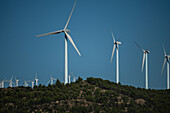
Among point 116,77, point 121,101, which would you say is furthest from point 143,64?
point 121,101

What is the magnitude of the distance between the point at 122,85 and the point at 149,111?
19.7 metres

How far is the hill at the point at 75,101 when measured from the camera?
3503 cm

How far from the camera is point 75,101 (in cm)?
3900

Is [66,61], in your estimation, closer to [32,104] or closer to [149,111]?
[32,104]

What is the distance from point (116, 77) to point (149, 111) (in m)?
24.3

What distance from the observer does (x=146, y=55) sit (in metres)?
78.8

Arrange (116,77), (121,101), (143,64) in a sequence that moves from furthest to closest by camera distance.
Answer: (143,64) < (116,77) < (121,101)

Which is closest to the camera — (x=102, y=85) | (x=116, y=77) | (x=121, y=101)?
(x=121, y=101)

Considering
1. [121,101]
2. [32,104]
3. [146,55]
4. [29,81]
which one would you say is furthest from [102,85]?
[29,81]

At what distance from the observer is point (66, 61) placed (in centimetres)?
4784

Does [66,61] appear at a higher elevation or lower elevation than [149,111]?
higher

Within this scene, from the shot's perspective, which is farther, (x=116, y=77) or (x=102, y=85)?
(x=116, y=77)

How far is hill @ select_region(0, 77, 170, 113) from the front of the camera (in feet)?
115

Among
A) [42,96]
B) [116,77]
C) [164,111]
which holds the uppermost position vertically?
[116,77]
